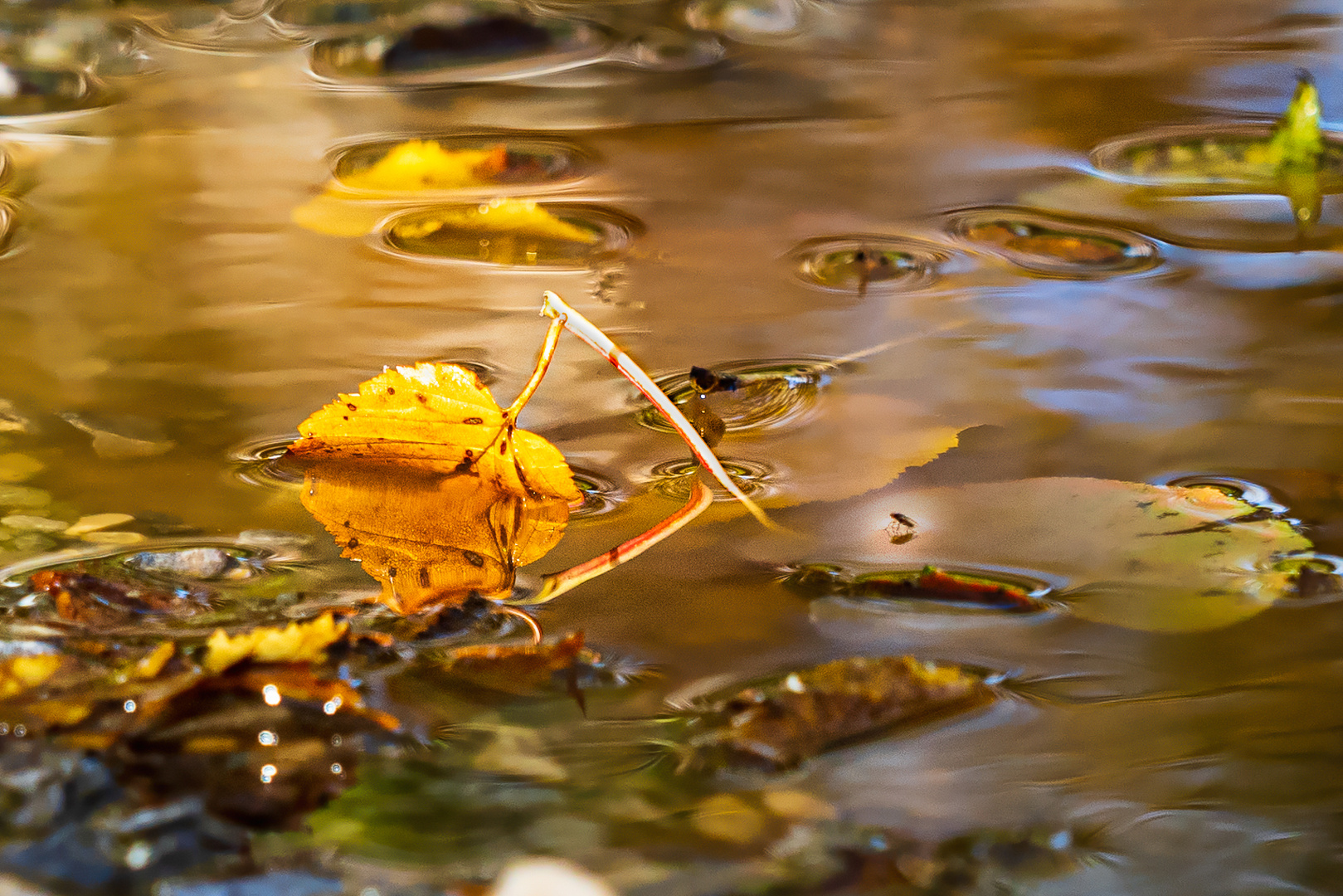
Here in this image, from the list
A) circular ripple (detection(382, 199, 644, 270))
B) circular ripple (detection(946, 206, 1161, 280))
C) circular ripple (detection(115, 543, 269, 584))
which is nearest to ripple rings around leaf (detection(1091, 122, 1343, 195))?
circular ripple (detection(946, 206, 1161, 280))

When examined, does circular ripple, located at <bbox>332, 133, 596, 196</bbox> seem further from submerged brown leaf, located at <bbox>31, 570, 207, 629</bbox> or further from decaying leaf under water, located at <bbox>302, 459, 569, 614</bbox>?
submerged brown leaf, located at <bbox>31, 570, 207, 629</bbox>

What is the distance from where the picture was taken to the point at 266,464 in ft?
4.37

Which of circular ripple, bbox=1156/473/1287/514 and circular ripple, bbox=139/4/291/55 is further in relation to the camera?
circular ripple, bbox=139/4/291/55

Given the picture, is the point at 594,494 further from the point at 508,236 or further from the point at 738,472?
the point at 508,236

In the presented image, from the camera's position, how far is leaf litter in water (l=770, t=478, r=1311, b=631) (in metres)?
1.11

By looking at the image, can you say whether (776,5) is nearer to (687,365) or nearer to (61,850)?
(687,365)

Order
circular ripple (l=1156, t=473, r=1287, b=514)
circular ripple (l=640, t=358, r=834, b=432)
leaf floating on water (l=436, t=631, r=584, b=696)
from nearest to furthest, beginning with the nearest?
leaf floating on water (l=436, t=631, r=584, b=696)
circular ripple (l=1156, t=473, r=1287, b=514)
circular ripple (l=640, t=358, r=834, b=432)

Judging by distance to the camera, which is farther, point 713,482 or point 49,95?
point 49,95

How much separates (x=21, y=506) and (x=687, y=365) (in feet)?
2.57

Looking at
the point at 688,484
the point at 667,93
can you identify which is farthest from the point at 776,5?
the point at 688,484

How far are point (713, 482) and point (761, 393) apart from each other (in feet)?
0.78

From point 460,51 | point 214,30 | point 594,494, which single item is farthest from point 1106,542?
point 214,30

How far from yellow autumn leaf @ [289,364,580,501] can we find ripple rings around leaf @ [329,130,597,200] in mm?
978

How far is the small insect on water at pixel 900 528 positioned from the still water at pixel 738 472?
11mm
